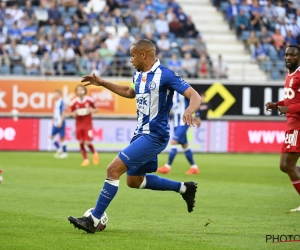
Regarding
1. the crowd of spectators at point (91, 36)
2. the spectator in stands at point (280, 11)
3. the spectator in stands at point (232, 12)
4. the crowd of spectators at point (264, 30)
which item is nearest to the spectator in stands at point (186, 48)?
the crowd of spectators at point (91, 36)

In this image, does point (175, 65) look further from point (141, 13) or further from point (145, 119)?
point (145, 119)

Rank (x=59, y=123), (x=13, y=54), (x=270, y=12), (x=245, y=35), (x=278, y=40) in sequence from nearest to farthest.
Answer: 1. (x=59, y=123)
2. (x=13, y=54)
3. (x=270, y=12)
4. (x=278, y=40)
5. (x=245, y=35)

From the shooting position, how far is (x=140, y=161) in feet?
30.3

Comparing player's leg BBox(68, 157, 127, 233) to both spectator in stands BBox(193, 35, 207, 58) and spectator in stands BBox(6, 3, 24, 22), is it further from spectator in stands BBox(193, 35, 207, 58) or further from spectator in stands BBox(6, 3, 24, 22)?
spectator in stands BBox(193, 35, 207, 58)

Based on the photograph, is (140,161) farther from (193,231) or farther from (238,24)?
(238,24)

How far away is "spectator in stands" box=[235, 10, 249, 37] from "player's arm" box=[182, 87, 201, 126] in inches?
932

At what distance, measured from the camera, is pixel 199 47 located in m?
31.4

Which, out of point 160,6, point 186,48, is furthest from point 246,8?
point 160,6

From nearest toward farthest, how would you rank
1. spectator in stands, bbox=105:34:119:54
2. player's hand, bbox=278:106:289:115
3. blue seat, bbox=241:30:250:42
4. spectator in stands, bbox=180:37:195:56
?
player's hand, bbox=278:106:289:115 → spectator in stands, bbox=105:34:119:54 → spectator in stands, bbox=180:37:195:56 → blue seat, bbox=241:30:250:42

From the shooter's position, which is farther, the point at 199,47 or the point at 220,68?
the point at 199,47

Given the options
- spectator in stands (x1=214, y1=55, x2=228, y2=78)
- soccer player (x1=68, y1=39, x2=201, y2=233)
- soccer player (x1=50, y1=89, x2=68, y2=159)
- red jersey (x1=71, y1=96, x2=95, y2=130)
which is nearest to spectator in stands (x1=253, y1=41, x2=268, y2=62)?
spectator in stands (x1=214, y1=55, x2=228, y2=78)

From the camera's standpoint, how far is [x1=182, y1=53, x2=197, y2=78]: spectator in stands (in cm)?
2995

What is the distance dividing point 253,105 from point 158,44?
4.56m

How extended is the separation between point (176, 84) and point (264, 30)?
75.3ft
